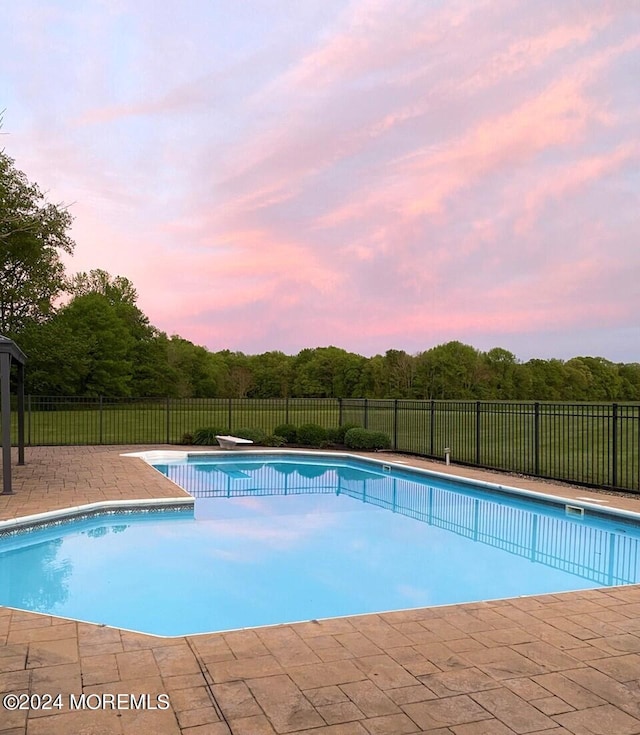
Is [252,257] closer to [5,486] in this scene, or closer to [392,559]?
[5,486]

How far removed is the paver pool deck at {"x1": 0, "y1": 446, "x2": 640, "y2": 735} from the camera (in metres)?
2.77

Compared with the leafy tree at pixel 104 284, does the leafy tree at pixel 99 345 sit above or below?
below

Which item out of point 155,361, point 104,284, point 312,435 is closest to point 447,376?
point 155,361

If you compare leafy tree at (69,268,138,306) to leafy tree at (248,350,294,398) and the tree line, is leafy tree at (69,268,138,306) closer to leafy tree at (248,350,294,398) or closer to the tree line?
the tree line

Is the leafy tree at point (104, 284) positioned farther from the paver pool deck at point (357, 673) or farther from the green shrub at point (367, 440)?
the paver pool deck at point (357, 673)

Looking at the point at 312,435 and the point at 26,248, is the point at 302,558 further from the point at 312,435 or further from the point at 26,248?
the point at 26,248

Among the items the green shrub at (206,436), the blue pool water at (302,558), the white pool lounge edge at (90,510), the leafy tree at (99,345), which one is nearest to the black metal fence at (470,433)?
the green shrub at (206,436)

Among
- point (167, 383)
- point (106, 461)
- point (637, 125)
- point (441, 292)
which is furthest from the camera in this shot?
point (167, 383)

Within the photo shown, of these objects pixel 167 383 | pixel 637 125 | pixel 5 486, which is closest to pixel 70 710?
pixel 5 486

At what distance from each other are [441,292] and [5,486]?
18798 mm

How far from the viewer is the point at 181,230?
18.0 meters

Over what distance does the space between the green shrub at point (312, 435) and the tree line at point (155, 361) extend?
53.8 feet

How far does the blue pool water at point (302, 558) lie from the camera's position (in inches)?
217

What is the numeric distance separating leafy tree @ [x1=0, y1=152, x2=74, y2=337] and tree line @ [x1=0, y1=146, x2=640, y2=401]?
2.2 inches
